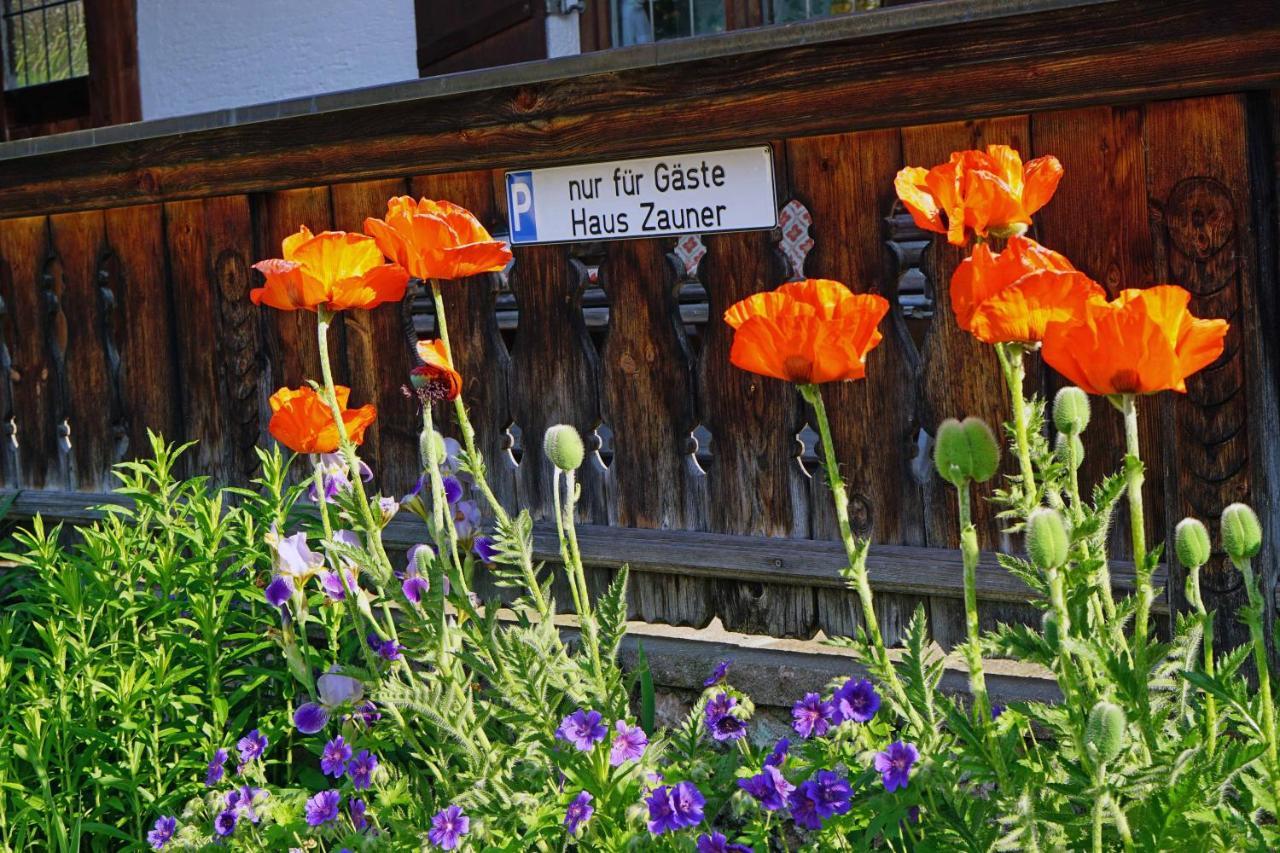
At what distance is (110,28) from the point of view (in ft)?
26.2

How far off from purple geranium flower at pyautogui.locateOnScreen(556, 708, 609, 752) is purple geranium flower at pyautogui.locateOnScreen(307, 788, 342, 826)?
1.96 feet

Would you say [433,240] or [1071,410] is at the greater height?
[433,240]

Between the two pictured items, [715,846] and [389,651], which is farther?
[389,651]

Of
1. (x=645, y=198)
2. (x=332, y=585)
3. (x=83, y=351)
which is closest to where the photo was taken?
(x=332, y=585)

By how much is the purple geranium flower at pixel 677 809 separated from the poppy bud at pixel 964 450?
53 cm

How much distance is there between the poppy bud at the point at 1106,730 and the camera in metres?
1.50

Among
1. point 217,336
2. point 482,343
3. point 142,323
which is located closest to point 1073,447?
point 482,343

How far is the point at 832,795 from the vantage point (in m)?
1.97

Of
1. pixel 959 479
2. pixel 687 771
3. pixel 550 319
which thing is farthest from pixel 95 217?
pixel 959 479

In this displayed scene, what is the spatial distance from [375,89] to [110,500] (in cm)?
166

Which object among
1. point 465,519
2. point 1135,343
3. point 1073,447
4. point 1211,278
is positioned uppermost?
point 1211,278

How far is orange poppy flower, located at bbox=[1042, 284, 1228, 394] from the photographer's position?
5.08 ft

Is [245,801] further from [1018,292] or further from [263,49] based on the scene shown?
[263,49]

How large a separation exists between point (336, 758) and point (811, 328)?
1.29m
